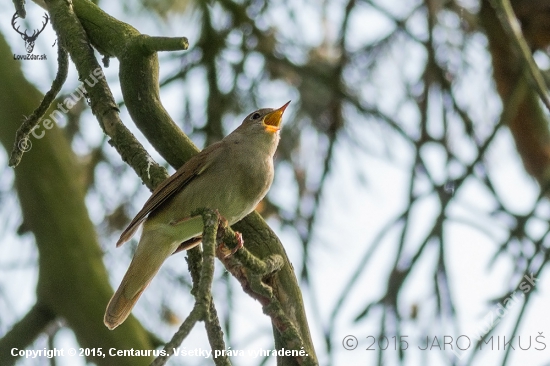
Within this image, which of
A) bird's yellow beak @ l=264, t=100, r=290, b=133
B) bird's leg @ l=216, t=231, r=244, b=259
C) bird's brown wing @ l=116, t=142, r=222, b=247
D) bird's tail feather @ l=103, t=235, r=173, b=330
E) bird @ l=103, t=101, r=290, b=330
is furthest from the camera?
bird's yellow beak @ l=264, t=100, r=290, b=133

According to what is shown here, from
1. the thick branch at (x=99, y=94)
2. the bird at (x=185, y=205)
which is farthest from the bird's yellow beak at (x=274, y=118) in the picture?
the thick branch at (x=99, y=94)

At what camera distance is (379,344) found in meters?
4.00

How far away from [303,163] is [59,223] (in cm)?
236

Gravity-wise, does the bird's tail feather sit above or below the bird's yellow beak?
below

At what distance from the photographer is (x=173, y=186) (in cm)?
348

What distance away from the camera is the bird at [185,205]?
3.45 meters

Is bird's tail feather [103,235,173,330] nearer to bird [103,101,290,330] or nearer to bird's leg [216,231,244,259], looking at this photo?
bird [103,101,290,330]

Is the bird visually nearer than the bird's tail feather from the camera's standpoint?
Yes

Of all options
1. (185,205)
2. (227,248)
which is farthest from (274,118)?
(227,248)

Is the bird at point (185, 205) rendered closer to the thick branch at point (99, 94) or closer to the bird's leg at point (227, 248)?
the thick branch at point (99, 94)

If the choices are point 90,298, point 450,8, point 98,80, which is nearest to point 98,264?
point 90,298

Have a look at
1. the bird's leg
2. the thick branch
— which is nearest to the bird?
the thick branch

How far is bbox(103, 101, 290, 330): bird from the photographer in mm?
3447

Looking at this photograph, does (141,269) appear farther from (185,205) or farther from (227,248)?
(227,248)
